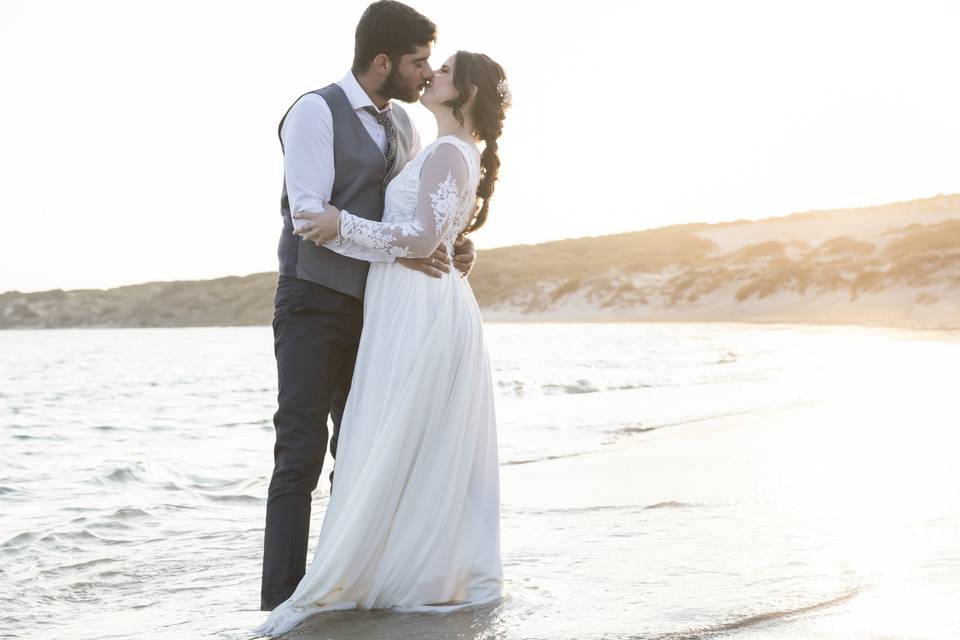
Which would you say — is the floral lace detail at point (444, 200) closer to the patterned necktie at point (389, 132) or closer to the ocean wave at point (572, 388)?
the patterned necktie at point (389, 132)

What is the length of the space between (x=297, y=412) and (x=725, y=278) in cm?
3718

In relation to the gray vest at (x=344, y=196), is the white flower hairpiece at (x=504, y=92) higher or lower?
higher

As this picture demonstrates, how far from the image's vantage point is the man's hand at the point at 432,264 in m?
3.03

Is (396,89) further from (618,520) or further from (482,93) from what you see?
(618,520)

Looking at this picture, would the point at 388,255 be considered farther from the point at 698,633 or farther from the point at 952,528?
the point at 952,528

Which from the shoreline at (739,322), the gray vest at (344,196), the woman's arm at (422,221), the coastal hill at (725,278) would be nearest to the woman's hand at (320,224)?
the woman's arm at (422,221)

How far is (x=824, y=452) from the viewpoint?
17.5 ft

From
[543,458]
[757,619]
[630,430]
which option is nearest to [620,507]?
[757,619]

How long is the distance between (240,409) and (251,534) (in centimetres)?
763

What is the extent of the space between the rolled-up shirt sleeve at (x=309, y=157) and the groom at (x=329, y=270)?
15 mm

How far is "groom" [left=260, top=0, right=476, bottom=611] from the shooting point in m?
3.00

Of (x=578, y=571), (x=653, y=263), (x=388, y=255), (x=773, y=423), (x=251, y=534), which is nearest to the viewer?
(x=388, y=255)

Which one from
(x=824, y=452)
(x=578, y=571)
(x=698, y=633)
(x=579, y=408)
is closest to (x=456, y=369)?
(x=578, y=571)

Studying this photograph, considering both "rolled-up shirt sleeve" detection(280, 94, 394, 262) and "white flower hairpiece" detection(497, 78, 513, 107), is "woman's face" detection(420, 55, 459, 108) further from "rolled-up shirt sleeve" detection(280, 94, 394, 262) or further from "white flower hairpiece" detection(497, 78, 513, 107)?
"rolled-up shirt sleeve" detection(280, 94, 394, 262)
